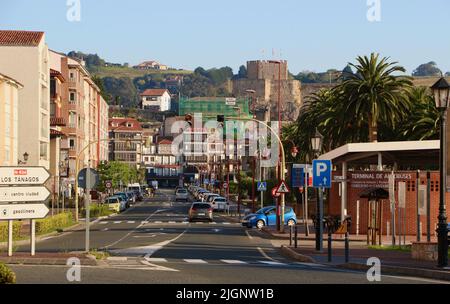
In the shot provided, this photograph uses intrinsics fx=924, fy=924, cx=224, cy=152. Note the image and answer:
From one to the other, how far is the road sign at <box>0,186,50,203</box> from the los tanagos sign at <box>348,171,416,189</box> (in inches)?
1008

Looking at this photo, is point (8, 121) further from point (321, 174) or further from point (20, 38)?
point (321, 174)

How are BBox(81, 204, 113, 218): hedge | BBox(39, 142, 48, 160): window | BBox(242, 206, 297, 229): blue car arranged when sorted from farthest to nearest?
BBox(39, 142, 48, 160): window, BBox(81, 204, 113, 218): hedge, BBox(242, 206, 297, 229): blue car

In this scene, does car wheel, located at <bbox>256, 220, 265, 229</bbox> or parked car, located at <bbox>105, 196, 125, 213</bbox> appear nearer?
car wheel, located at <bbox>256, 220, 265, 229</bbox>

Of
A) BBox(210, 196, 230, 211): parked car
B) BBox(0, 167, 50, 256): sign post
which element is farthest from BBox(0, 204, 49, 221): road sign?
BBox(210, 196, 230, 211): parked car

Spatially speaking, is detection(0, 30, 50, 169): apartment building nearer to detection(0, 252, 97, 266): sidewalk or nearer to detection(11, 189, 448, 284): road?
detection(11, 189, 448, 284): road

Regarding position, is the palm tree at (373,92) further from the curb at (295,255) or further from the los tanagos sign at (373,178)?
the curb at (295,255)

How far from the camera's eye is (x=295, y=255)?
1329 inches

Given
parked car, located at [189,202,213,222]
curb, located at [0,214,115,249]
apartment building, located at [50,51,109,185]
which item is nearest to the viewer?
curb, located at [0,214,115,249]

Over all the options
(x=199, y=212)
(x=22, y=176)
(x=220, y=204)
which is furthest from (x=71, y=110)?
(x=22, y=176)

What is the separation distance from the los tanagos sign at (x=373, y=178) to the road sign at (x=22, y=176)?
83.4 feet

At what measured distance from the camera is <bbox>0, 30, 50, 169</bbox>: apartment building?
84.1m
